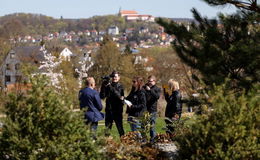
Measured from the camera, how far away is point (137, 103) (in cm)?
977

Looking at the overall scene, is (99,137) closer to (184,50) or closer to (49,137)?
(49,137)

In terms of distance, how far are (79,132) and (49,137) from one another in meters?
0.36

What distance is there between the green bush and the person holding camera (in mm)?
4463

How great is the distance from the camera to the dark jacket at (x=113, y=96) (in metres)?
9.65

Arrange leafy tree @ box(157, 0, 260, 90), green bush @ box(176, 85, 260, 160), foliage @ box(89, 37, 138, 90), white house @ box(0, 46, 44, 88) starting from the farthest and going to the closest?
foliage @ box(89, 37, 138, 90) < white house @ box(0, 46, 44, 88) < leafy tree @ box(157, 0, 260, 90) < green bush @ box(176, 85, 260, 160)

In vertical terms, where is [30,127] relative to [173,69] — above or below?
above

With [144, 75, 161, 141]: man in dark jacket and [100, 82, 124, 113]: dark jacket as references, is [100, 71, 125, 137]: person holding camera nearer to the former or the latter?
[100, 82, 124, 113]: dark jacket

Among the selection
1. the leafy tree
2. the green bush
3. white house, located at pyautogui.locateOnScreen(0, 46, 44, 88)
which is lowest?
white house, located at pyautogui.locateOnScreen(0, 46, 44, 88)

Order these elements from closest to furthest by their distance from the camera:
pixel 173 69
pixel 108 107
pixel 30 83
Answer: pixel 30 83 → pixel 108 107 → pixel 173 69

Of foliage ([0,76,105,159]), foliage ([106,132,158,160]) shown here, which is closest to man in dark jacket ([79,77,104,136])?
foliage ([106,132,158,160])

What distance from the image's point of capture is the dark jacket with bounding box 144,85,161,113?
9906 mm

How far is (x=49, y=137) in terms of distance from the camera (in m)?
5.30

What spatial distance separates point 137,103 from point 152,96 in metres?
0.40

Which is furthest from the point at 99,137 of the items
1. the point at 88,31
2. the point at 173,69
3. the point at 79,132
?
the point at 88,31
